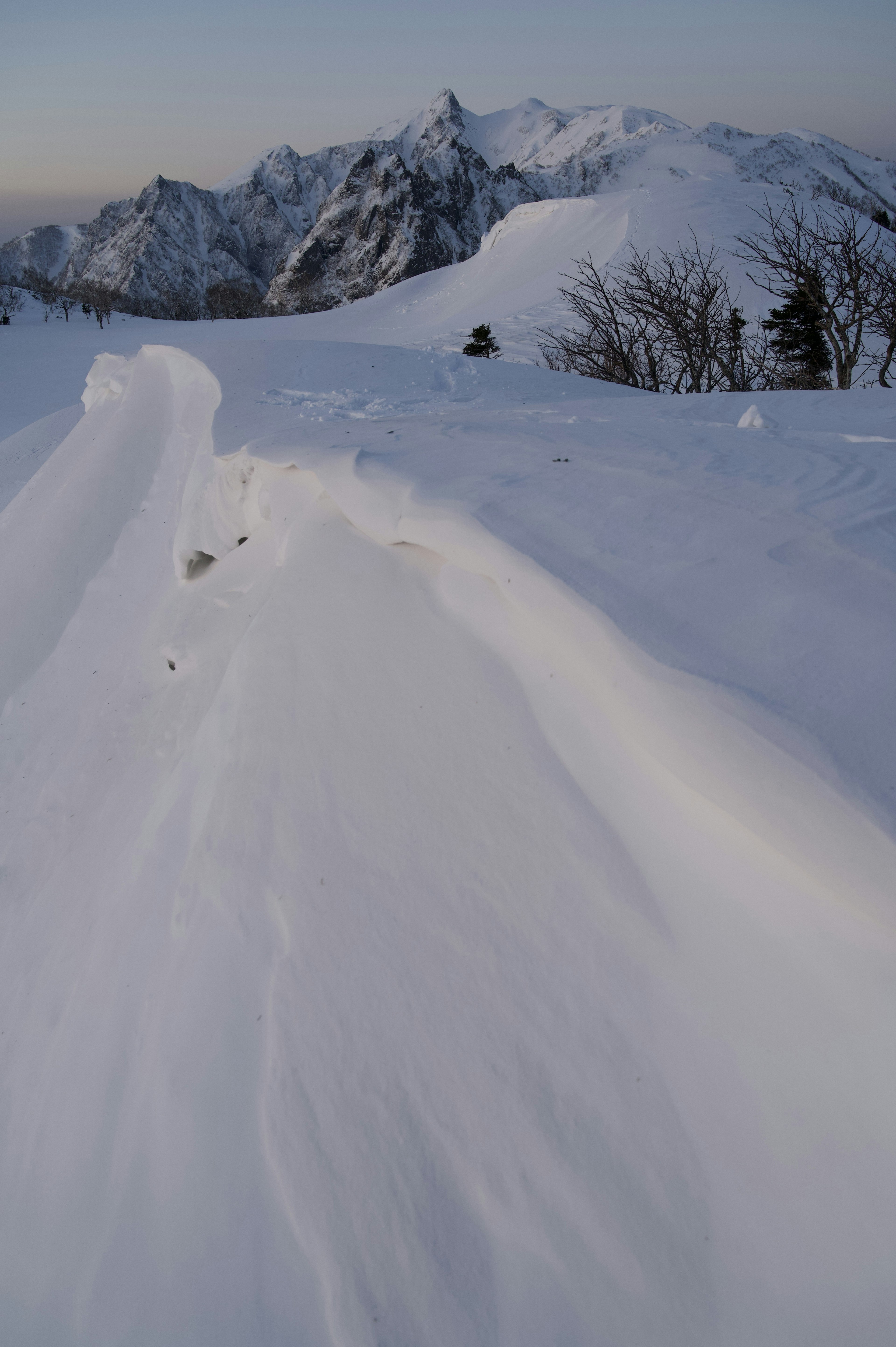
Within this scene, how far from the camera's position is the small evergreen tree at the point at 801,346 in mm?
8086

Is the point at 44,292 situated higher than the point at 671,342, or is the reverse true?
the point at 44,292

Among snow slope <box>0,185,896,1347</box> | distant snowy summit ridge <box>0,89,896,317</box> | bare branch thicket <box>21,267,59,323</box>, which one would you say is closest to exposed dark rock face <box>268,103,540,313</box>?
distant snowy summit ridge <box>0,89,896,317</box>

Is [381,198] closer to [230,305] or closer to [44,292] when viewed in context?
[230,305]

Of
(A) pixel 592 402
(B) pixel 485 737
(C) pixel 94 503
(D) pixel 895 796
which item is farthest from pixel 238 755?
(C) pixel 94 503

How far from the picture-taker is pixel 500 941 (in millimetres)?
1474

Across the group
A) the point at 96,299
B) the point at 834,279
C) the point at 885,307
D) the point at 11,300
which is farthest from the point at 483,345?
the point at 11,300

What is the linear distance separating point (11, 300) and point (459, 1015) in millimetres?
27737

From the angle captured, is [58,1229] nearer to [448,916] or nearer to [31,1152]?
[31,1152]

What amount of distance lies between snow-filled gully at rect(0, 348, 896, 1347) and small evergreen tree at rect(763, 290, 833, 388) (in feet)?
25.8

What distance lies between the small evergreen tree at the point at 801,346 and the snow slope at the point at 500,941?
679 cm

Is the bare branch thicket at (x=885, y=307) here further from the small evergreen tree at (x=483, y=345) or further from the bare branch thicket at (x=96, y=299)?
the bare branch thicket at (x=96, y=299)

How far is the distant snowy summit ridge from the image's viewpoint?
6266 cm

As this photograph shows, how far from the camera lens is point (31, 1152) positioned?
1570 millimetres

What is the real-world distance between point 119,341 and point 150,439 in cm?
1519
